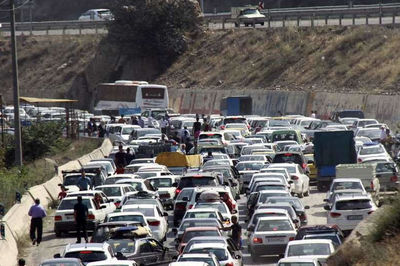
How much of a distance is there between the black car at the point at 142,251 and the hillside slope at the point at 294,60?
47441mm

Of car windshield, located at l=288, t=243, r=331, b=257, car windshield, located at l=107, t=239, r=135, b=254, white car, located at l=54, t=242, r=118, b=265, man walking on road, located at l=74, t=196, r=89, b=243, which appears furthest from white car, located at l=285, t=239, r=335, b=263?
man walking on road, located at l=74, t=196, r=89, b=243

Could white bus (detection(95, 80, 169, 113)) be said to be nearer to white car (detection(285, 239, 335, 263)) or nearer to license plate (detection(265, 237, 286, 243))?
license plate (detection(265, 237, 286, 243))

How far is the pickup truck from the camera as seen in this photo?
35.2 metres

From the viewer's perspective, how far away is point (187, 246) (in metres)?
27.4

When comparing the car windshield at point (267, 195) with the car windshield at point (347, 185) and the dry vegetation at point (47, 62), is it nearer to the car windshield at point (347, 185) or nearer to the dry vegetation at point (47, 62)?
the car windshield at point (347, 185)

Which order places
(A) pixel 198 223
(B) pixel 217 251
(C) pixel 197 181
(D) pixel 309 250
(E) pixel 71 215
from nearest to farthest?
1. (D) pixel 309 250
2. (B) pixel 217 251
3. (A) pixel 198 223
4. (E) pixel 71 215
5. (C) pixel 197 181

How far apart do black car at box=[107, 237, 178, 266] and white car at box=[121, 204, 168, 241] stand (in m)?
4.43

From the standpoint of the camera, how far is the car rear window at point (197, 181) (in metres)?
38.6

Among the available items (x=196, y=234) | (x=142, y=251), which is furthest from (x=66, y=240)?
(x=142, y=251)

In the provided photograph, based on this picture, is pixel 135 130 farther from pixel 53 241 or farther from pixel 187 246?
pixel 187 246

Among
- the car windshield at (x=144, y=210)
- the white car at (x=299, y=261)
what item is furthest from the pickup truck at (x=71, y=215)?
the white car at (x=299, y=261)

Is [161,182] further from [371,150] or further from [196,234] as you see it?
[196,234]

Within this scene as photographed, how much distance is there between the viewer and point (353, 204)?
33031 mm

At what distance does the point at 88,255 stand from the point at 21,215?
10639 mm
